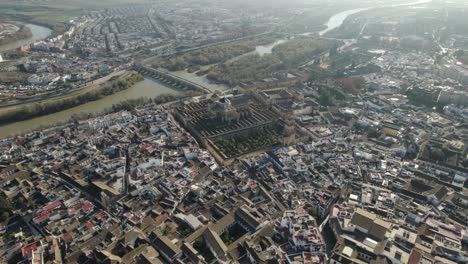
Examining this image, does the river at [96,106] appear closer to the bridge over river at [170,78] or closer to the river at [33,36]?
the bridge over river at [170,78]

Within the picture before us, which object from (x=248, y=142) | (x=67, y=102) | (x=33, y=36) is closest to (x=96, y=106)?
(x=67, y=102)

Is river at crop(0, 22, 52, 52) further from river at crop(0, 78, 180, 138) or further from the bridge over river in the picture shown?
river at crop(0, 78, 180, 138)

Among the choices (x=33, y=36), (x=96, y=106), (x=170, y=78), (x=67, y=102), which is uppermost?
(x=33, y=36)

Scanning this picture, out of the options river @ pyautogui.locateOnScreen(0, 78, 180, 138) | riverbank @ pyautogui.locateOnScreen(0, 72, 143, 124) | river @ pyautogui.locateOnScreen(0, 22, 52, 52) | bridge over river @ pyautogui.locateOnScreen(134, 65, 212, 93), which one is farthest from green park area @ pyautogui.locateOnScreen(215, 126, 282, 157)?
river @ pyautogui.locateOnScreen(0, 22, 52, 52)

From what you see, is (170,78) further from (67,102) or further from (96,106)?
(67,102)

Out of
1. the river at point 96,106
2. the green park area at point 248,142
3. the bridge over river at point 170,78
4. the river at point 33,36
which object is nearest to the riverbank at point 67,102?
the river at point 96,106

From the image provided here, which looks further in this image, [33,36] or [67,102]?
[33,36]
